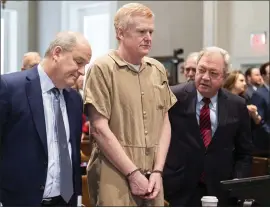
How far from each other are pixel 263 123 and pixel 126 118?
335cm

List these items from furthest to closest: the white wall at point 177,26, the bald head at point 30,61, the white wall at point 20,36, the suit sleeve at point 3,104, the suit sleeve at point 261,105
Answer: the white wall at point 20,36 < the white wall at point 177,26 < the suit sleeve at point 261,105 < the bald head at point 30,61 < the suit sleeve at point 3,104

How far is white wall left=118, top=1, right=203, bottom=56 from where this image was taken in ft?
28.8

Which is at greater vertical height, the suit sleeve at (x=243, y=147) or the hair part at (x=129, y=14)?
the hair part at (x=129, y=14)

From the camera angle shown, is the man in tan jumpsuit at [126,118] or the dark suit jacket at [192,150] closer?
the man in tan jumpsuit at [126,118]

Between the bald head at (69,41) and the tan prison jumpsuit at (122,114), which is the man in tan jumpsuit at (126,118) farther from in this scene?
the bald head at (69,41)

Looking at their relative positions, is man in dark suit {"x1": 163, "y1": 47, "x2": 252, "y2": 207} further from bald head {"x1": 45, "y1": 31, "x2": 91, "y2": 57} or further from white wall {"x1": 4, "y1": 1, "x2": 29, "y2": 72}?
white wall {"x1": 4, "y1": 1, "x2": 29, "y2": 72}

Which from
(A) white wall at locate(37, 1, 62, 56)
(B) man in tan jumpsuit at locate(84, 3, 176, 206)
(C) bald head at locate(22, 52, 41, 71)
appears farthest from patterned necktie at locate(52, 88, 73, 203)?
(A) white wall at locate(37, 1, 62, 56)

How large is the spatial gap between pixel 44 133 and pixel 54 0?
856 centimetres

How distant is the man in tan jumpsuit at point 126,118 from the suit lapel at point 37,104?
0.22 meters

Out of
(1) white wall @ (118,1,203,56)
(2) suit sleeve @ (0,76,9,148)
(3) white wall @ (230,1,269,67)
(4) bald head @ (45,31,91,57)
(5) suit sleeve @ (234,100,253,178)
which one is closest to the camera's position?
(2) suit sleeve @ (0,76,9,148)

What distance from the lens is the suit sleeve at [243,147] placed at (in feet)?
10.5

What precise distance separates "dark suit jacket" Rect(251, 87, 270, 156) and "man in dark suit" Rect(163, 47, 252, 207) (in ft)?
8.02

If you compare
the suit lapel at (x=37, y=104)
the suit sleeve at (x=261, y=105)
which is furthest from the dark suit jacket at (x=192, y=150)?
the suit sleeve at (x=261, y=105)

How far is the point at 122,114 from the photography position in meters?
2.53
